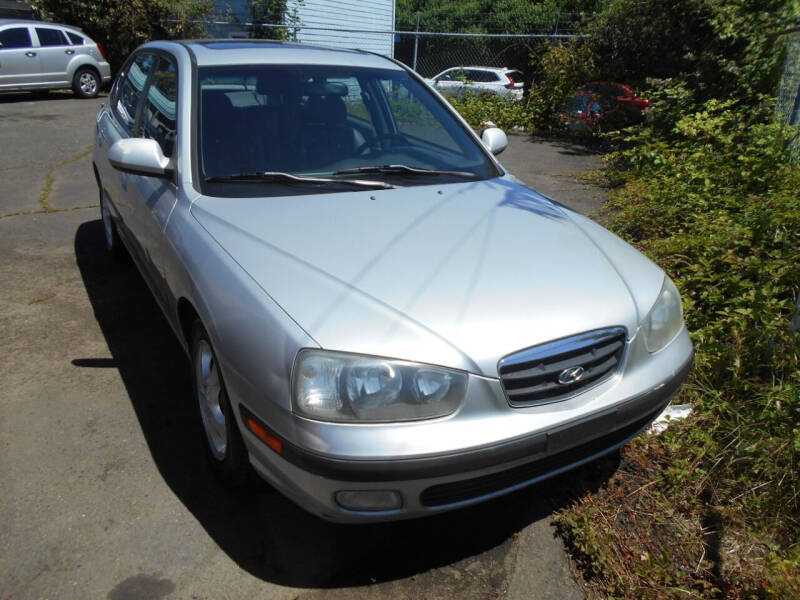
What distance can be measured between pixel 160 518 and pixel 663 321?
2.10 m

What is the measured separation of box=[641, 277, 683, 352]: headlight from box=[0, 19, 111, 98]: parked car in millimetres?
14661

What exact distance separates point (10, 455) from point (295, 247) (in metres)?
1.66

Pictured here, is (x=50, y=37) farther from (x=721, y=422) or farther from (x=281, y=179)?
(x=721, y=422)

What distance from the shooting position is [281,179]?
2.92 meters

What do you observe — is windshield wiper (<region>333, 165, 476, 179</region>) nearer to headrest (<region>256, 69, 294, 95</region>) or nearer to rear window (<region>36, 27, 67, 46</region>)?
headrest (<region>256, 69, 294, 95</region>)

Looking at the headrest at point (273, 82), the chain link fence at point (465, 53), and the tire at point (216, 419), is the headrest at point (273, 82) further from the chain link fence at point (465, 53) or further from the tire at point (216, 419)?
the chain link fence at point (465, 53)

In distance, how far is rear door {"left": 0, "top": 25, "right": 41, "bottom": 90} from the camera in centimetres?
1295

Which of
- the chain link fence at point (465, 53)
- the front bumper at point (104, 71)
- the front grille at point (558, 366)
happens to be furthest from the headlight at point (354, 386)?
the chain link fence at point (465, 53)

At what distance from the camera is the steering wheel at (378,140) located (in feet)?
10.9

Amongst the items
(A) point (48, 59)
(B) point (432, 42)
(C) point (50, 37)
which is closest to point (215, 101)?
(A) point (48, 59)

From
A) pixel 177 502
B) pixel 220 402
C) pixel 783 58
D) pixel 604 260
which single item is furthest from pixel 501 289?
pixel 783 58

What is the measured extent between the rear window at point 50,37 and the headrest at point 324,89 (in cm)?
1300

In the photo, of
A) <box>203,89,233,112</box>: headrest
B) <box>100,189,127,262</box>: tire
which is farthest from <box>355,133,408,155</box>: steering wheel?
<box>100,189,127,262</box>: tire

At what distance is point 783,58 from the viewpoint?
646 cm
